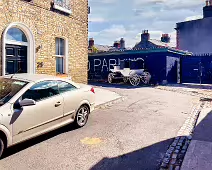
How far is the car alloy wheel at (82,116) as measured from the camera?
6114 millimetres

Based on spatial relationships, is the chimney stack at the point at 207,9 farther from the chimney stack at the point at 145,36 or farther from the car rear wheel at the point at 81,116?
the car rear wheel at the point at 81,116

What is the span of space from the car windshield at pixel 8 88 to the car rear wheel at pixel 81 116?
1.77m

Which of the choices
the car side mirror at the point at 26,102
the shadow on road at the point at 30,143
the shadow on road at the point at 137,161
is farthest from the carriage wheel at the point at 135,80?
the car side mirror at the point at 26,102

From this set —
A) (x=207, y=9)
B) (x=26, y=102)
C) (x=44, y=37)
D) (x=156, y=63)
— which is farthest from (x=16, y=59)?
(x=207, y=9)

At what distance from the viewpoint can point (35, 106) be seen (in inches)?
185

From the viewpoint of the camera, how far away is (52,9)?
1018cm

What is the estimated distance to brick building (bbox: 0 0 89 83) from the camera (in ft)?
27.6

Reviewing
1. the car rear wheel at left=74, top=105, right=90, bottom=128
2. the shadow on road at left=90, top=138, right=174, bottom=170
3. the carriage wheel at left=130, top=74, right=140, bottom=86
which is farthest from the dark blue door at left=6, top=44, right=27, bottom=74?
the carriage wheel at left=130, top=74, right=140, bottom=86

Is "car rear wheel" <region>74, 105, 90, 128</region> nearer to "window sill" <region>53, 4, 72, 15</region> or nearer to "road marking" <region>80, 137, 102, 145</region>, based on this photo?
"road marking" <region>80, 137, 102, 145</region>

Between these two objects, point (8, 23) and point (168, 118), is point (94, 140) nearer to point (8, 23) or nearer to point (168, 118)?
point (168, 118)

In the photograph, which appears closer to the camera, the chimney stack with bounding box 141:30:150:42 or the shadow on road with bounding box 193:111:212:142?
the shadow on road with bounding box 193:111:212:142

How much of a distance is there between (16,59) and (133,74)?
10.9 meters

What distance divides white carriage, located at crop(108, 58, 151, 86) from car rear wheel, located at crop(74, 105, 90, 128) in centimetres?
1192

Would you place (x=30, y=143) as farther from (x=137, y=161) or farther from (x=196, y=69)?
(x=196, y=69)
